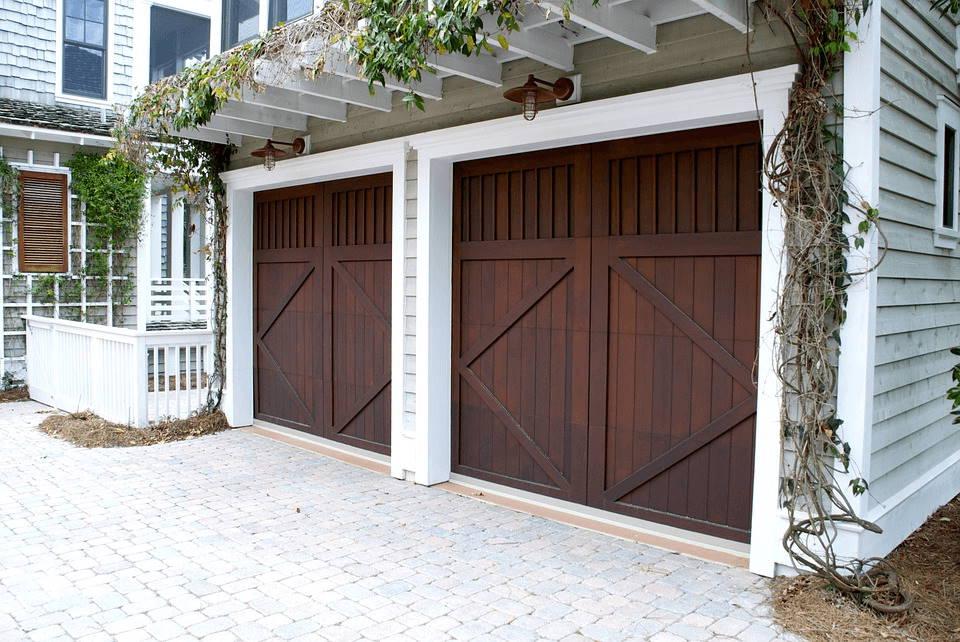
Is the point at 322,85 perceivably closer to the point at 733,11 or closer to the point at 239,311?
the point at 733,11

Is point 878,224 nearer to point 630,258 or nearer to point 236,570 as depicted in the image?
point 630,258

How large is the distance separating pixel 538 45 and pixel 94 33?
8.04 m

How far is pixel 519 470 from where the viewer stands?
491 centimetres

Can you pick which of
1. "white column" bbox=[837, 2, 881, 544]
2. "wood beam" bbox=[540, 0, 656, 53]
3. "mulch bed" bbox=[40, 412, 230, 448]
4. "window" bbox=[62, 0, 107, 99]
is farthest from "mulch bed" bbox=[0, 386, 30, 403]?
"white column" bbox=[837, 2, 881, 544]

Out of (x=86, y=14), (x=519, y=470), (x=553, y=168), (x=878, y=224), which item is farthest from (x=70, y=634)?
(x=86, y=14)

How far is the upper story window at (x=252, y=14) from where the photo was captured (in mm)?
5836

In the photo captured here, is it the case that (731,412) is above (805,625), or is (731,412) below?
above

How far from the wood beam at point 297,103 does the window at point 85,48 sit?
5.63 m

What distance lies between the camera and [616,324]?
4.38 metres

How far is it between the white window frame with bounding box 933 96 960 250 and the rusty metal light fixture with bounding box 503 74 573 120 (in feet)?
6.90

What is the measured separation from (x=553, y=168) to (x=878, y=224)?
1898 millimetres

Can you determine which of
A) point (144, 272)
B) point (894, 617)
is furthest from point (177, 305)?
point (894, 617)

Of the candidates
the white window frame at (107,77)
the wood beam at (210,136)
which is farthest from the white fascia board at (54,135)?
the wood beam at (210,136)

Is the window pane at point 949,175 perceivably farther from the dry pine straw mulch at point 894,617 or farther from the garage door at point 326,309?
the garage door at point 326,309
